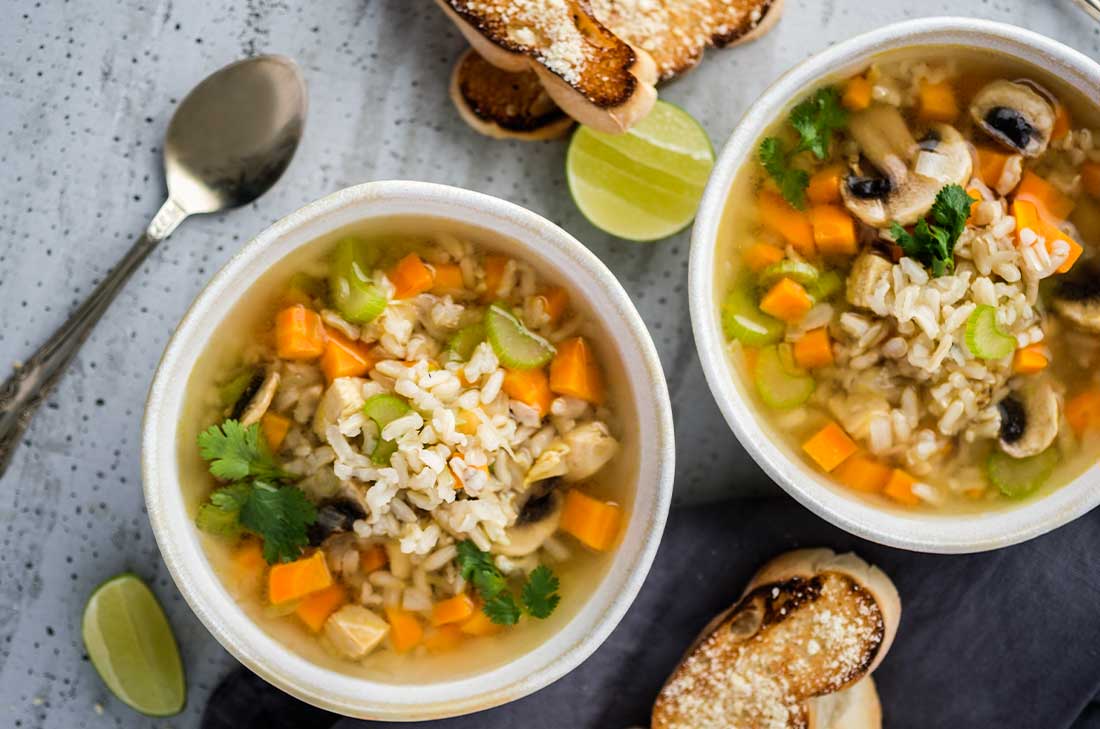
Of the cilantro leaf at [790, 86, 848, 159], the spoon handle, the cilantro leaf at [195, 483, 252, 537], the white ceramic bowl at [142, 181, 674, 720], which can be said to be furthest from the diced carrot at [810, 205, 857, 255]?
the spoon handle

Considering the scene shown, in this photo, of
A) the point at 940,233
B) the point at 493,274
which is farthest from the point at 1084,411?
the point at 493,274

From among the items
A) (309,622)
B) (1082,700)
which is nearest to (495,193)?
(309,622)

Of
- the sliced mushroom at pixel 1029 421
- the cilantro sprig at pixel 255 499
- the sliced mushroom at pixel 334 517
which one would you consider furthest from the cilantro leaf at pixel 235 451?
the sliced mushroom at pixel 1029 421

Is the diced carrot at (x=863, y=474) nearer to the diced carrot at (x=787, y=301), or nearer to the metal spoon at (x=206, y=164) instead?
the diced carrot at (x=787, y=301)

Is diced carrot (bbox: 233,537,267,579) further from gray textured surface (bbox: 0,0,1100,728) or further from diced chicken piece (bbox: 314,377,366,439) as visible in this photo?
gray textured surface (bbox: 0,0,1100,728)

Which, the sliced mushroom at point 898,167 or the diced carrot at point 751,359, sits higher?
the sliced mushroom at point 898,167

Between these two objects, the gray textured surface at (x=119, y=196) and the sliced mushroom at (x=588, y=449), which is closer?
the sliced mushroom at (x=588, y=449)
